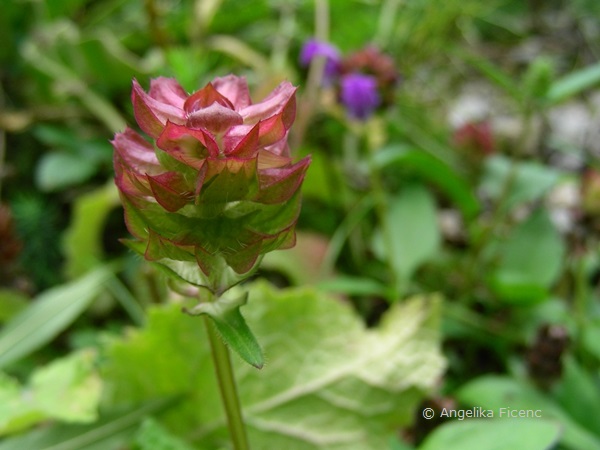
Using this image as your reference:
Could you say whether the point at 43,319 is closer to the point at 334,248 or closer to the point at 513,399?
the point at 334,248

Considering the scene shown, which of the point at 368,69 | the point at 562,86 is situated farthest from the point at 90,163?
the point at 562,86

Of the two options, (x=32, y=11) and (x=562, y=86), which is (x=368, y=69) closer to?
(x=562, y=86)

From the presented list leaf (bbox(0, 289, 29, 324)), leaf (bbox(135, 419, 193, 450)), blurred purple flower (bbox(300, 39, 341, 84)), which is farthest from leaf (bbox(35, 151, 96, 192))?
leaf (bbox(135, 419, 193, 450))

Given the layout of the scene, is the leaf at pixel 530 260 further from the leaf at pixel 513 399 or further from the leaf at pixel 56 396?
the leaf at pixel 56 396

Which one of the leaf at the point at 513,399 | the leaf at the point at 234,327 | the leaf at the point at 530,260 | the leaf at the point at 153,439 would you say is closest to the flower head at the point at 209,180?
the leaf at the point at 234,327

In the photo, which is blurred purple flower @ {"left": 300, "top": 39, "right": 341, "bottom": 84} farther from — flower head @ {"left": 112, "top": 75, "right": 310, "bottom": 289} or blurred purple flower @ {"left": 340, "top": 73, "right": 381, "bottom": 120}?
flower head @ {"left": 112, "top": 75, "right": 310, "bottom": 289}

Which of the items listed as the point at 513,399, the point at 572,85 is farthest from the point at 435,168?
the point at 513,399

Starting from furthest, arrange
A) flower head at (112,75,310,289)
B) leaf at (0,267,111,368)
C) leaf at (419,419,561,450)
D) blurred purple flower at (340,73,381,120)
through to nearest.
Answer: blurred purple flower at (340,73,381,120) < leaf at (0,267,111,368) < leaf at (419,419,561,450) < flower head at (112,75,310,289)
